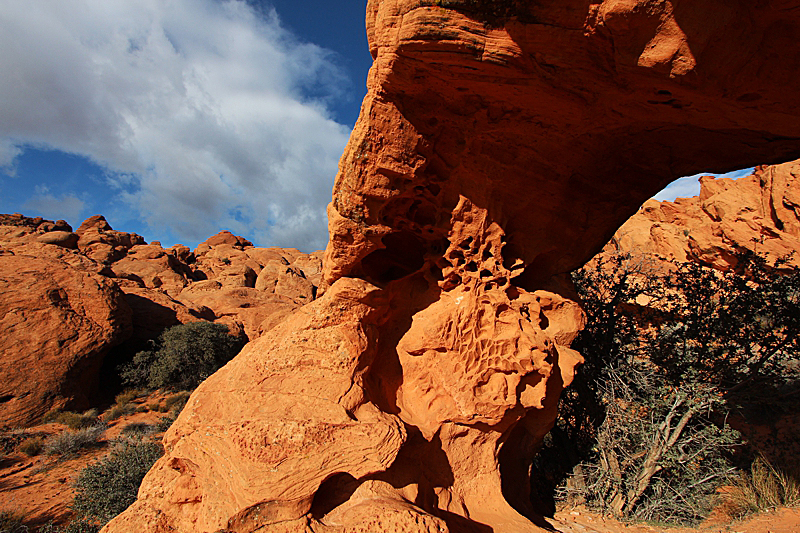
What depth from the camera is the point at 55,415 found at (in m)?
9.63

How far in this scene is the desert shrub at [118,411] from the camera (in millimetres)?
10333

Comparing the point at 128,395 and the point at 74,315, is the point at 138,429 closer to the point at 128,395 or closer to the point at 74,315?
the point at 128,395

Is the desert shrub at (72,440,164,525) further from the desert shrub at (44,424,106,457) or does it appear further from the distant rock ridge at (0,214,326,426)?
the distant rock ridge at (0,214,326,426)

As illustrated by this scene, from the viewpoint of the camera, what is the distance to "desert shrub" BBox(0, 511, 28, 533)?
527cm

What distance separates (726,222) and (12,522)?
977 inches

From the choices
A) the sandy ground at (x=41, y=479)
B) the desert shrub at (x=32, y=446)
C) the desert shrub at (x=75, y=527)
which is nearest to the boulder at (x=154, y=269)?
the desert shrub at (x=32, y=446)

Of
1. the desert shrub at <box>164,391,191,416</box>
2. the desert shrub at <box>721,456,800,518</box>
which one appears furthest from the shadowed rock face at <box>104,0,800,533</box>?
the desert shrub at <box>164,391,191,416</box>

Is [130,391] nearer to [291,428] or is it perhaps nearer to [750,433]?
[291,428]

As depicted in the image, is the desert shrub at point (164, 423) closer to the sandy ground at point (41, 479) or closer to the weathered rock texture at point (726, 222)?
the sandy ground at point (41, 479)

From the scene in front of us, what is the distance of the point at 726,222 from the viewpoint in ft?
60.8

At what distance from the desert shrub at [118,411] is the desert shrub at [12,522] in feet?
15.9

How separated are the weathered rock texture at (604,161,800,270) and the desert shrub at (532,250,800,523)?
253 inches

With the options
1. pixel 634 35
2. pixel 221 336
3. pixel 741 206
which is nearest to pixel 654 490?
pixel 634 35

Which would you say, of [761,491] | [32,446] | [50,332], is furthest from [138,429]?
[761,491]
